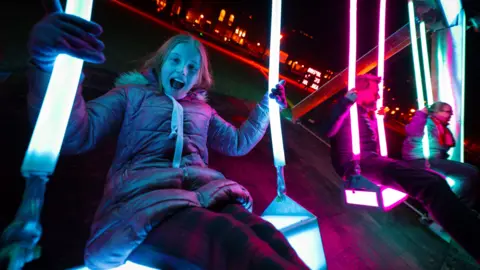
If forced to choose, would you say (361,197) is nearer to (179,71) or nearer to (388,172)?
(388,172)

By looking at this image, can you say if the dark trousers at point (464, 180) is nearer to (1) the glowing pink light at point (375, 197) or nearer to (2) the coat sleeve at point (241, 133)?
(1) the glowing pink light at point (375, 197)

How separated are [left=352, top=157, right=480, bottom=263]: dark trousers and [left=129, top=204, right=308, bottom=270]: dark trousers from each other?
142cm

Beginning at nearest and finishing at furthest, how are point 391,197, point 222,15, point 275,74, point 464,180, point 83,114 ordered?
point 83,114, point 275,74, point 391,197, point 464,180, point 222,15

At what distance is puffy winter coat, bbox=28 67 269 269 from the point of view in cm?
85

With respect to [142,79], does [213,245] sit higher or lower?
lower

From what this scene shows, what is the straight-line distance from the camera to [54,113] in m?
0.76

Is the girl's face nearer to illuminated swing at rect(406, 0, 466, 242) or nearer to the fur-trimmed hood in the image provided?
the fur-trimmed hood

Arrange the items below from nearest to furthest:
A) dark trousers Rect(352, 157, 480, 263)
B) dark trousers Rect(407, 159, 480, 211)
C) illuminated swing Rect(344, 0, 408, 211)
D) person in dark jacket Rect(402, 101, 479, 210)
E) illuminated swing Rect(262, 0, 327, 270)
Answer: illuminated swing Rect(262, 0, 327, 270) → dark trousers Rect(352, 157, 480, 263) → illuminated swing Rect(344, 0, 408, 211) → dark trousers Rect(407, 159, 480, 211) → person in dark jacket Rect(402, 101, 479, 210)

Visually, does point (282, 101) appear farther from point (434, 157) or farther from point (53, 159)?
point (434, 157)

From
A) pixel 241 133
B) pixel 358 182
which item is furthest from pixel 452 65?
pixel 241 133

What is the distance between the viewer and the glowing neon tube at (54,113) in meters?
0.75

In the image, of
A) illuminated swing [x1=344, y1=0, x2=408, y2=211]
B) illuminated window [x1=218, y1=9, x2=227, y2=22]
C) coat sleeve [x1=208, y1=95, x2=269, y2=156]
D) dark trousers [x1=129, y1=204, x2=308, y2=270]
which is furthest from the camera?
illuminated window [x1=218, y1=9, x2=227, y2=22]

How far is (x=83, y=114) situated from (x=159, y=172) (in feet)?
1.35

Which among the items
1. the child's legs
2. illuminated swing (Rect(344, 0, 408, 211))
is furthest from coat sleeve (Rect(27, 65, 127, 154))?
illuminated swing (Rect(344, 0, 408, 211))
